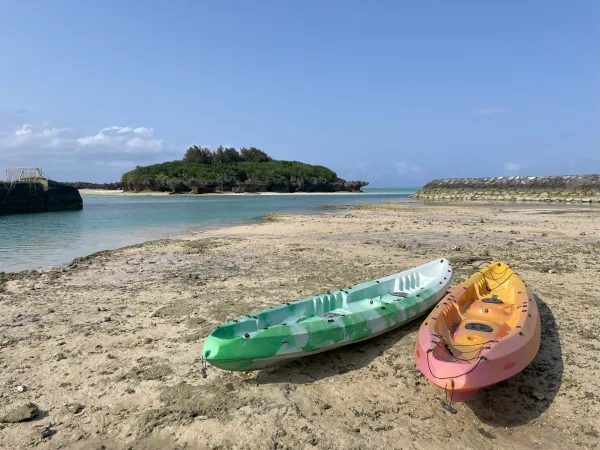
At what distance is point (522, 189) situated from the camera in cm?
5031

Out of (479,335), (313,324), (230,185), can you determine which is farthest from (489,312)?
(230,185)

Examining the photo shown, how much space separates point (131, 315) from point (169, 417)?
321 centimetres

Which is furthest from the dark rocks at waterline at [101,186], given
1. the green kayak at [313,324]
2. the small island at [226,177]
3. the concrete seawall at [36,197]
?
the green kayak at [313,324]

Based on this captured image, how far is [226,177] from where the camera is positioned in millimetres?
94875

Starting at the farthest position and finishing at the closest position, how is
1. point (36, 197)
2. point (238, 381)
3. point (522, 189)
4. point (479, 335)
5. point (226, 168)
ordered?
point (226, 168)
point (522, 189)
point (36, 197)
point (479, 335)
point (238, 381)

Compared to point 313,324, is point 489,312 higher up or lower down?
lower down

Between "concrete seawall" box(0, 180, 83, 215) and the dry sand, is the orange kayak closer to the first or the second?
the dry sand

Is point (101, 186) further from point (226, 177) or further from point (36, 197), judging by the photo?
point (36, 197)

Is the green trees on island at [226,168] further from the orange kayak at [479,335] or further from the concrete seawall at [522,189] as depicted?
the orange kayak at [479,335]

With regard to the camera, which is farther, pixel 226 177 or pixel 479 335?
pixel 226 177

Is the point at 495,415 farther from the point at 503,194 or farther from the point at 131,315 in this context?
the point at 503,194

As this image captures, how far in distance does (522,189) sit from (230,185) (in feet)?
208

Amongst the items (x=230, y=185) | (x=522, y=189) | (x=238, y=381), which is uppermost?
(x=230, y=185)

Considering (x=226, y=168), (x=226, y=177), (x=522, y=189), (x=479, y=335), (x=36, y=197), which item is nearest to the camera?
(x=479, y=335)
